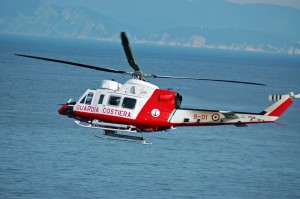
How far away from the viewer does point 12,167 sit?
6781 cm

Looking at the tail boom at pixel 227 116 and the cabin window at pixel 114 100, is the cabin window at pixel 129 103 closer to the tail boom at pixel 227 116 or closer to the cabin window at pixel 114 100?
the cabin window at pixel 114 100

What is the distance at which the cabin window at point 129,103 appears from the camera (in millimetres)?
46688

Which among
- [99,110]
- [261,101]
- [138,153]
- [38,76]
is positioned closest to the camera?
[99,110]

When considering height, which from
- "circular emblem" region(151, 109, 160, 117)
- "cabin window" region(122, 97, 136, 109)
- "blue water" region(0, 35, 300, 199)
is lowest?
"blue water" region(0, 35, 300, 199)

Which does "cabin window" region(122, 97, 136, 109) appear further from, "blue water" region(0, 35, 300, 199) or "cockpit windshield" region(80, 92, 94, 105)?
"blue water" region(0, 35, 300, 199)

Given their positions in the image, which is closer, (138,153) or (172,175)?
(172,175)

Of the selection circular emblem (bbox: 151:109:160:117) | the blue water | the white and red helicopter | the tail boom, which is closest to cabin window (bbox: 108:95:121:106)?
the white and red helicopter

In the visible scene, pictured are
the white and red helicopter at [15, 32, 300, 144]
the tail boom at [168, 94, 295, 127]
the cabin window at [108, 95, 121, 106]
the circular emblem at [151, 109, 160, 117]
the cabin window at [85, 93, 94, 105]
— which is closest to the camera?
the tail boom at [168, 94, 295, 127]

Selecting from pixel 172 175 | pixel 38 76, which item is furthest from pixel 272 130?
pixel 38 76

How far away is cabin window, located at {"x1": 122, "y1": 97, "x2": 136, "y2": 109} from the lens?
153 ft

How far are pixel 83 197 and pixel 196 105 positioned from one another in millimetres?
43456

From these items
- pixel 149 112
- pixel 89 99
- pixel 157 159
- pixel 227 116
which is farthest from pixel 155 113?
pixel 157 159

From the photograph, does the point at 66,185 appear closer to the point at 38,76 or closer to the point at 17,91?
the point at 17,91

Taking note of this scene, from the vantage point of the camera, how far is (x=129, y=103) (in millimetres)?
46812
